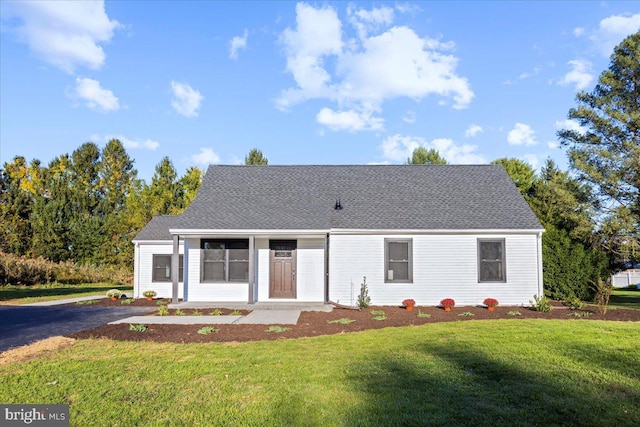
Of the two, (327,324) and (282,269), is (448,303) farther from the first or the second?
(282,269)

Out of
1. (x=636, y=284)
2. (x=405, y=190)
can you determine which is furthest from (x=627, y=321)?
(x=636, y=284)

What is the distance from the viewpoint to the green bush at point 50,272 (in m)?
24.6

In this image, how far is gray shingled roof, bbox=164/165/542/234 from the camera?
50.5 ft

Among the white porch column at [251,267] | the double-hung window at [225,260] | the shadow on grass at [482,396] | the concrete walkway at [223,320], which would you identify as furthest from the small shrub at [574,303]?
the double-hung window at [225,260]

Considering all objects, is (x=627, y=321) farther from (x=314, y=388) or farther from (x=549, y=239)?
(x=314, y=388)

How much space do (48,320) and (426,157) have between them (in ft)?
→ 112

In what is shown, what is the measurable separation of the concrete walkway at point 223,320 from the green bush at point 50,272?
56.2 feet

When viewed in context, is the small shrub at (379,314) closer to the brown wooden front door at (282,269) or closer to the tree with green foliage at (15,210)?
the brown wooden front door at (282,269)

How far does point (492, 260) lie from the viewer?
50.3ft

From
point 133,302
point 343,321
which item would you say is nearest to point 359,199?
point 343,321

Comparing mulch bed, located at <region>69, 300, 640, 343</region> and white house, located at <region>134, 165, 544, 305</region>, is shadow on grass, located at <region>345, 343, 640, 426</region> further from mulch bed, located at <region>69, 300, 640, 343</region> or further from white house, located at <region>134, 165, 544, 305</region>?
white house, located at <region>134, 165, 544, 305</region>

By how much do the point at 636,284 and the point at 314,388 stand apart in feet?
118

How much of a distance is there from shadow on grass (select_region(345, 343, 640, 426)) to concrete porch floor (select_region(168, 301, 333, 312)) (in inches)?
291

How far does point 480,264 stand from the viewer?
15273 mm
